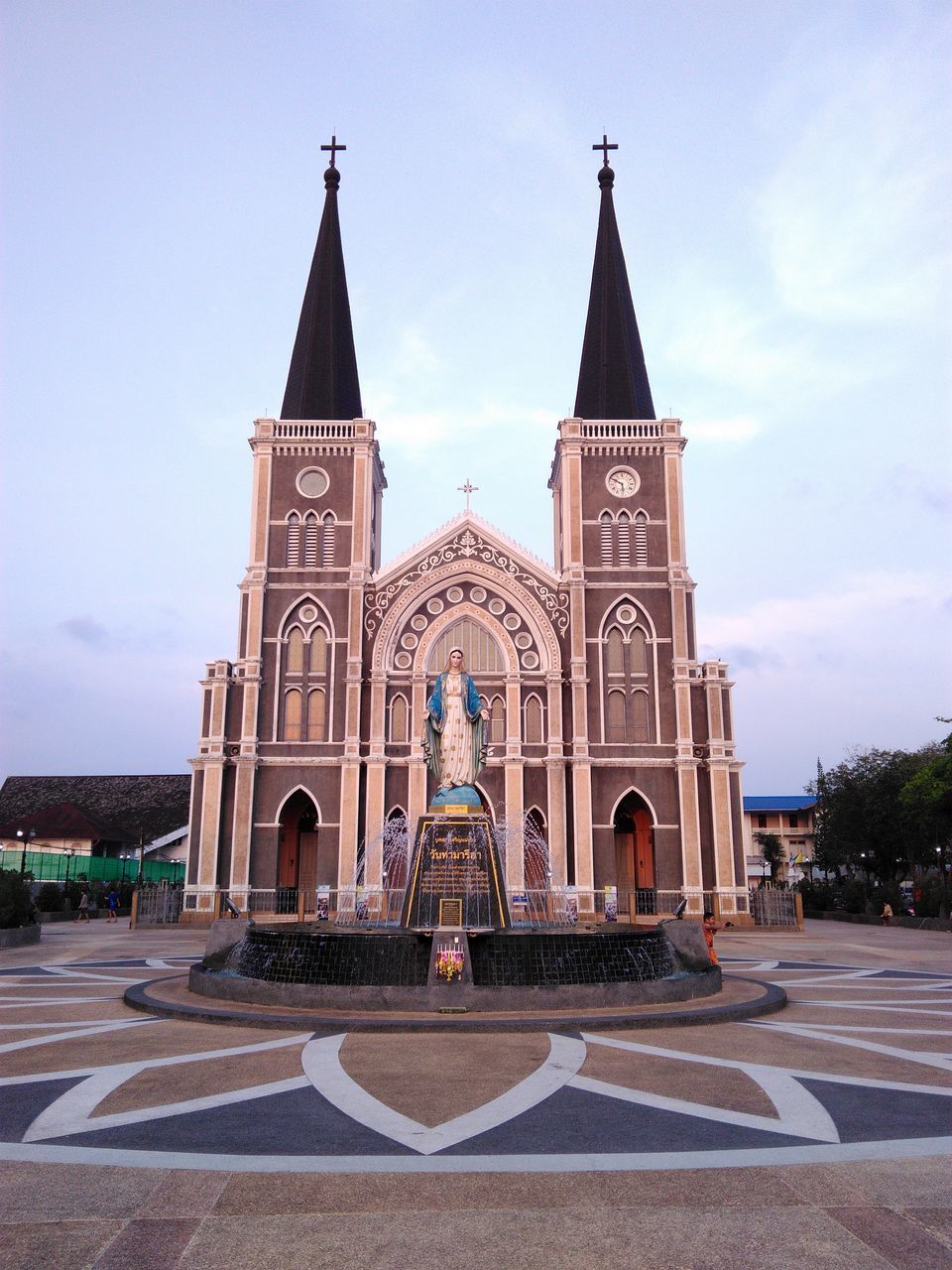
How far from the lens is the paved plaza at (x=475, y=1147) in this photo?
4805 millimetres

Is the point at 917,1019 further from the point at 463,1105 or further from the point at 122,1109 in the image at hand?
the point at 122,1109

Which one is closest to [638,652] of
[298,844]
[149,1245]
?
[298,844]

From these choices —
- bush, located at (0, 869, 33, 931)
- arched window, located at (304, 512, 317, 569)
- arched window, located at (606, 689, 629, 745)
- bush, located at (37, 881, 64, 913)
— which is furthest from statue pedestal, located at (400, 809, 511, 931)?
bush, located at (37, 881, 64, 913)

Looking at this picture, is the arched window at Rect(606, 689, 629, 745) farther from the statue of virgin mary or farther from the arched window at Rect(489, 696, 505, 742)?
the statue of virgin mary

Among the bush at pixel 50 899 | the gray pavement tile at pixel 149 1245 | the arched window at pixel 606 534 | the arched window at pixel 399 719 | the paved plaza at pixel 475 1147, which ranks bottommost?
the gray pavement tile at pixel 149 1245

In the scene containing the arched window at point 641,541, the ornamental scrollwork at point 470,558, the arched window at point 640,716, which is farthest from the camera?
the arched window at point 641,541

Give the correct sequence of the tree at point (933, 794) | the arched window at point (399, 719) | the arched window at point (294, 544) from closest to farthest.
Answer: the tree at point (933, 794), the arched window at point (399, 719), the arched window at point (294, 544)

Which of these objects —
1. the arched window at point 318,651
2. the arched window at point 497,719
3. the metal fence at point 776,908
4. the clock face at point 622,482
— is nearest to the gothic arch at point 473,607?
the arched window at point 497,719

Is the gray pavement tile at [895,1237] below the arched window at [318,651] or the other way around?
below

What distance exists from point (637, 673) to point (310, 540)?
14.3 m

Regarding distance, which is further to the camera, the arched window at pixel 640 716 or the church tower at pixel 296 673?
the arched window at pixel 640 716

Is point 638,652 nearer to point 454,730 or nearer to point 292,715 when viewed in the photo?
point 292,715

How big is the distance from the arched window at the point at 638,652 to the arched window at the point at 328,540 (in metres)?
12.6

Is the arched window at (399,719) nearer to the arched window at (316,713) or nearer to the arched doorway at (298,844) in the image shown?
the arched window at (316,713)
